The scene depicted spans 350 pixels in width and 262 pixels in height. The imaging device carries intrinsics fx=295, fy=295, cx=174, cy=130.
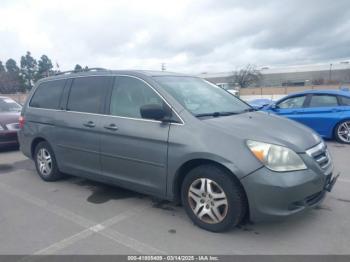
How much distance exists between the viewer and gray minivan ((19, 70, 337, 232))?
9.33ft

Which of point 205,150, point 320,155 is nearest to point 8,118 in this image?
point 205,150

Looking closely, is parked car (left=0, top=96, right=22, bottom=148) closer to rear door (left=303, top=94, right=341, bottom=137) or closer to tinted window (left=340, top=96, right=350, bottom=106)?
rear door (left=303, top=94, right=341, bottom=137)

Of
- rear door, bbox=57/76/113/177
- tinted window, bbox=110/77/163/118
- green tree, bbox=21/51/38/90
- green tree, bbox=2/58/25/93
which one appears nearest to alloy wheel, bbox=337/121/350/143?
tinted window, bbox=110/77/163/118

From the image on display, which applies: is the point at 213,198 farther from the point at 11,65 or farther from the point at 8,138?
the point at 11,65

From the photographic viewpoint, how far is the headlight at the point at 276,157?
280 centimetres

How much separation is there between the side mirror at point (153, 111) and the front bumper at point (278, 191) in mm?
1148

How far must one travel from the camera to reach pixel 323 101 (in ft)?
26.6

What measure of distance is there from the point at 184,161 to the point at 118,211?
4.03ft

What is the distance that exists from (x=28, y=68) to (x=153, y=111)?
75.0m

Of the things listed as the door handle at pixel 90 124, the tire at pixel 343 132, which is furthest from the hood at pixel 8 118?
the tire at pixel 343 132

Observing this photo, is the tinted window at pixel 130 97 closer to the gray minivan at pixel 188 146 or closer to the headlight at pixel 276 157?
the gray minivan at pixel 188 146

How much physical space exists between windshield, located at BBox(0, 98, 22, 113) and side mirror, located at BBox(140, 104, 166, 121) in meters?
6.41

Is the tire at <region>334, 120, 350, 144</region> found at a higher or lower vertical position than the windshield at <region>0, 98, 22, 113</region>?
lower

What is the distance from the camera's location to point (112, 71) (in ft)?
13.8
